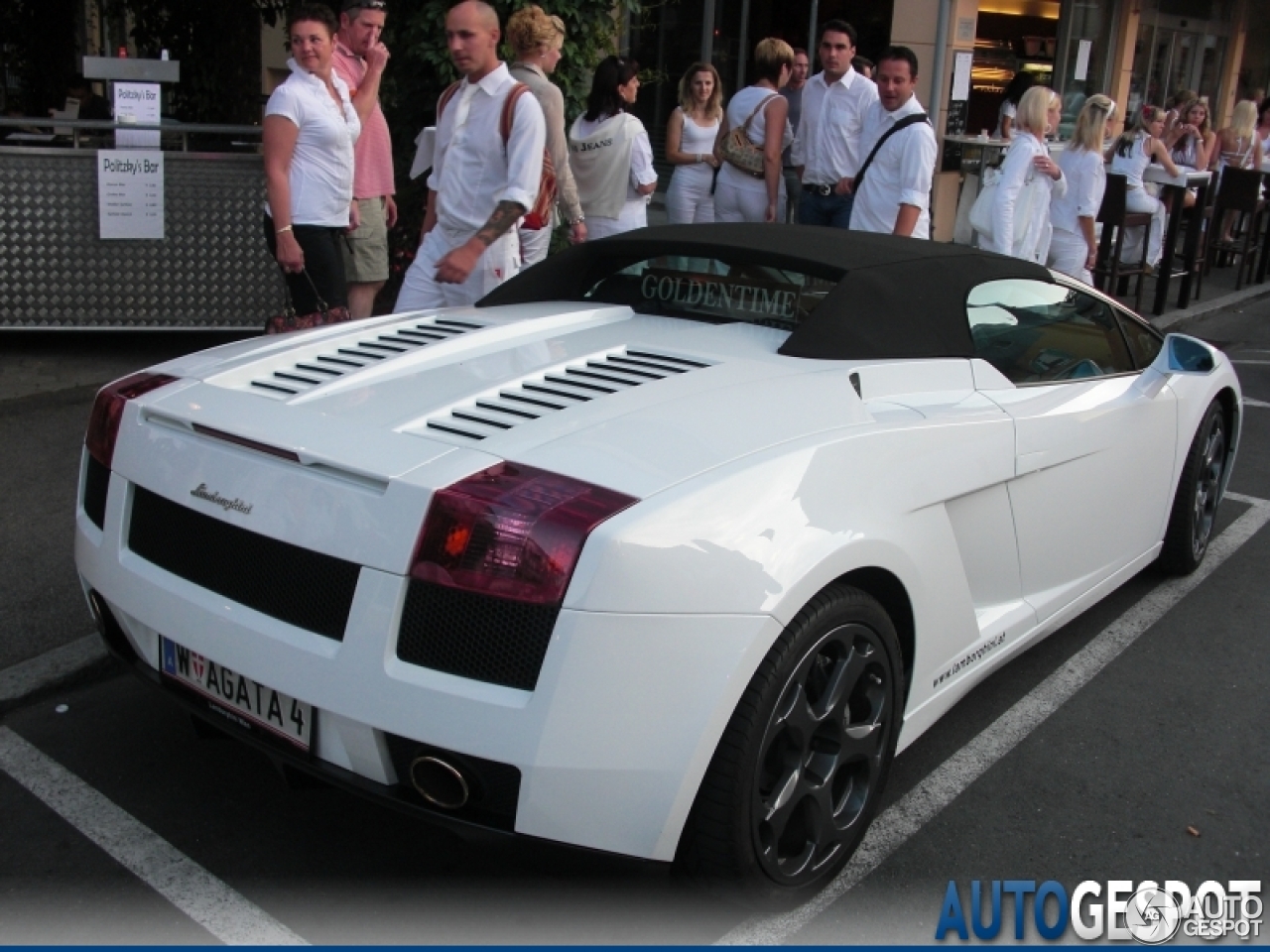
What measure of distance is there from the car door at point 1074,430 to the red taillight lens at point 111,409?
207cm

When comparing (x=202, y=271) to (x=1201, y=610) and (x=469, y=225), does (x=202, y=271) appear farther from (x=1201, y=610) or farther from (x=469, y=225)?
(x=1201, y=610)

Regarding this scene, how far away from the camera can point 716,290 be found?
12.2 ft

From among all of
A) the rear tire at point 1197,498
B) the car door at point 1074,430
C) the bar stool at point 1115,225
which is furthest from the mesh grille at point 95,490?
the bar stool at point 1115,225

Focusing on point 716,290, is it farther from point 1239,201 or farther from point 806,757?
point 1239,201

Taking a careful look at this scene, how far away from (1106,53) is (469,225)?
15993mm

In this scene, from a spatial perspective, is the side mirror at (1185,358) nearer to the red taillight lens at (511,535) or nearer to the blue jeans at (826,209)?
the red taillight lens at (511,535)

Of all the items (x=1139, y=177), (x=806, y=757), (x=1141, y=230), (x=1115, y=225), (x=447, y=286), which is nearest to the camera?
(x=806, y=757)

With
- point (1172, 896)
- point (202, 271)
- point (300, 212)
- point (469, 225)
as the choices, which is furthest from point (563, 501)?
point (202, 271)

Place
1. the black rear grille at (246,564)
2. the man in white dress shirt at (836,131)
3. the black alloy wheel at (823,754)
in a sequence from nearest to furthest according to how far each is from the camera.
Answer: the black rear grille at (246,564)
the black alloy wheel at (823,754)
the man in white dress shirt at (836,131)

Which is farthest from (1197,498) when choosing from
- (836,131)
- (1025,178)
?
(836,131)

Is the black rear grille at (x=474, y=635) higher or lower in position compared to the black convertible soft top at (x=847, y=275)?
lower

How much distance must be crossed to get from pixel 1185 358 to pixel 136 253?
5451 millimetres

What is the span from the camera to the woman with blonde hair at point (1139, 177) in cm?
1102

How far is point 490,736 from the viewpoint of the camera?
2289mm
